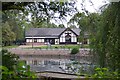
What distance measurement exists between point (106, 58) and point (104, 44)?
105 mm

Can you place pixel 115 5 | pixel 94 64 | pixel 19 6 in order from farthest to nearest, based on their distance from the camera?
pixel 19 6, pixel 94 64, pixel 115 5

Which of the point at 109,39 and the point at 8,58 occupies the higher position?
the point at 109,39

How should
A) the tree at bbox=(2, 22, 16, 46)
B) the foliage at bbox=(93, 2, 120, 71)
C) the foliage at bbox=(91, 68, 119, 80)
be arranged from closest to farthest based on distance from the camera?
the foliage at bbox=(91, 68, 119, 80) < the foliage at bbox=(93, 2, 120, 71) < the tree at bbox=(2, 22, 16, 46)

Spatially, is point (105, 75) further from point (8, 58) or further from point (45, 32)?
point (8, 58)

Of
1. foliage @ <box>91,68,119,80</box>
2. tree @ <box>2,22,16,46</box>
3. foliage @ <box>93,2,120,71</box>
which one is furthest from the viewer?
tree @ <box>2,22,16,46</box>

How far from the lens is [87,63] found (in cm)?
158

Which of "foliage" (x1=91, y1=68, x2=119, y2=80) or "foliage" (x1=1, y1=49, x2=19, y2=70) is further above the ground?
"foliage" (x1=1, y1=49, x2=19, y2=70)

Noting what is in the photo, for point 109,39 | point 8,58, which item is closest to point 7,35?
point 8,58

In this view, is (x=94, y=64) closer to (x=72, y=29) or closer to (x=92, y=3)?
(x=72, y=29)

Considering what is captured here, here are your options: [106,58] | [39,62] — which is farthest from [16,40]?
[106,58]

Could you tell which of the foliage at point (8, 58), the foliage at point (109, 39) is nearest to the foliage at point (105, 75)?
the foliage at point (109, 39)

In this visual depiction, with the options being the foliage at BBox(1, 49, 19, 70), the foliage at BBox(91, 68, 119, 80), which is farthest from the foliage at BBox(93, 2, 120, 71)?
the foliage at BBox(1, 49, 19, 70)

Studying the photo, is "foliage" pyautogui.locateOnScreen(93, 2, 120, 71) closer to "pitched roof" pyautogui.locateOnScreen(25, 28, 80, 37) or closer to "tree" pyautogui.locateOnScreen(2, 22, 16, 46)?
"pitched roof" pyautogui.locateOnScreen(25, 28, 80, 37)

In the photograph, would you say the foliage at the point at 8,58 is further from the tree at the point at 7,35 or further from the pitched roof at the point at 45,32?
the pitched roof at the point at 45,32
